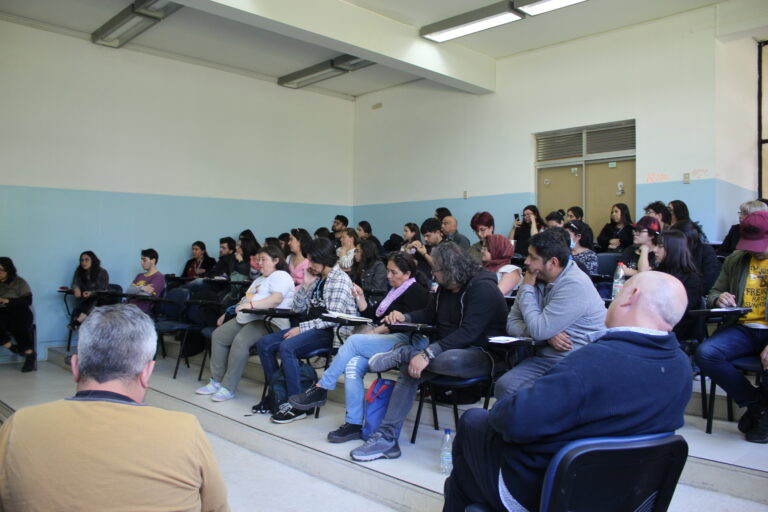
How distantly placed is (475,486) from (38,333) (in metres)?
6.57

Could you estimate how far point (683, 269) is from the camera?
3.41 meters

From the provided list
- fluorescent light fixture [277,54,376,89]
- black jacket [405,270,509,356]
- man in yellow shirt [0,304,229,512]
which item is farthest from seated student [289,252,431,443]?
fluorescent light fixture [277,54,376,89]

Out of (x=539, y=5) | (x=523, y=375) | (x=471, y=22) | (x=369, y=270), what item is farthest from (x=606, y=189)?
(x=523, y=375)

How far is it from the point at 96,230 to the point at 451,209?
461cm

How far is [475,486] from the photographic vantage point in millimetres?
1860

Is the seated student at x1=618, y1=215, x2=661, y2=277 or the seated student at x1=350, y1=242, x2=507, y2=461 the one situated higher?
the seated student at x1=618, y1=215, x2=661, y2=277

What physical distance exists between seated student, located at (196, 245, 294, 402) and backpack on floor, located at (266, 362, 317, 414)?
0.50m

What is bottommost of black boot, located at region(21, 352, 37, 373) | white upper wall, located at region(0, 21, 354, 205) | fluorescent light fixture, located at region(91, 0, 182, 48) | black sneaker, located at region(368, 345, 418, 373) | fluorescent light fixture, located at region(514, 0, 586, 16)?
black boot, located at region(21, 352, 37, 373)

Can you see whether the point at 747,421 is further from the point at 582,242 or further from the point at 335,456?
the point at 335,456

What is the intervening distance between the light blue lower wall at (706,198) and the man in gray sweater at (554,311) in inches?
156

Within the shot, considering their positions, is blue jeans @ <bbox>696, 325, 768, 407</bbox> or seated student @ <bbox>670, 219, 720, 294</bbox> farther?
seated student @ <bbox>670, 219, 720, 294</bbox>

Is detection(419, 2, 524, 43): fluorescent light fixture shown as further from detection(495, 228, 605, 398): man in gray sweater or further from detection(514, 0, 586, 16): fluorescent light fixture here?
detection(495, 228, 605, 398): man in gray sweater

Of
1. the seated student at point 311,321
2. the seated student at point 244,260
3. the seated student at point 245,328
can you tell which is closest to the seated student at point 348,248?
the seated student at point 245,328

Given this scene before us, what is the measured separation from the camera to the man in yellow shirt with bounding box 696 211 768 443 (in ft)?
9.52
